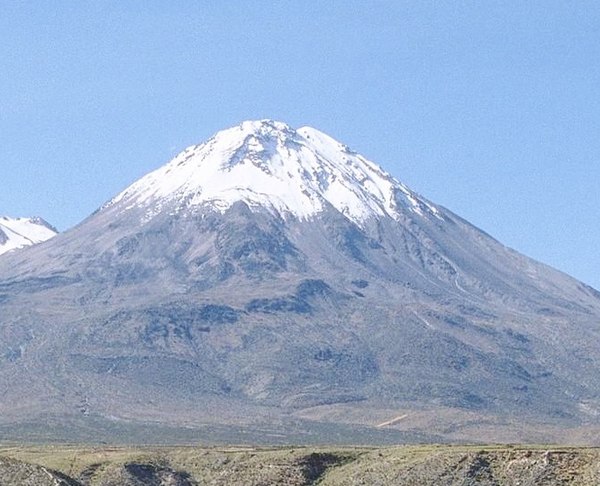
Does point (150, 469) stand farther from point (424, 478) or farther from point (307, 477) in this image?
point (424, 478)

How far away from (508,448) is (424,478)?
1040 cm

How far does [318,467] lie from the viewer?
14138cm

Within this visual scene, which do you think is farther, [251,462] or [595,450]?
[251,462]

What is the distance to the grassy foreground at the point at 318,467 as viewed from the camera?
125188 mm

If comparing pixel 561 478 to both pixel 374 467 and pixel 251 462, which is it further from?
pixel 251 462

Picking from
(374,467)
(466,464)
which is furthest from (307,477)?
(466,464)

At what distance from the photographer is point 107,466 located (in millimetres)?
143875

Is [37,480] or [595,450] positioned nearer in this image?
[37,480]

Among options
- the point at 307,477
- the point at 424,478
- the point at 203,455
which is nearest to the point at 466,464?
the point at 424,478

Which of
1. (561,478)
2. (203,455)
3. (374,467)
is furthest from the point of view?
(203,455)

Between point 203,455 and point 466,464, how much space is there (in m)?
31.5

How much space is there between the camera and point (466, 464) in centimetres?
13162

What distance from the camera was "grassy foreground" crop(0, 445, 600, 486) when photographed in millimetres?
125188

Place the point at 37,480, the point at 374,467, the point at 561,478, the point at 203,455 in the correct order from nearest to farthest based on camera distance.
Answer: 1. the point at 37,480
2. the point at 561,478
3. the point at 374,467
4. the point at 203,455
